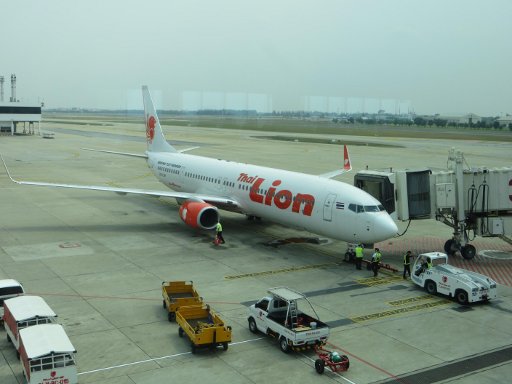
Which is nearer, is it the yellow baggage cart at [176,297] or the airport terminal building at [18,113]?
the yellow baggage cart at [176,297]

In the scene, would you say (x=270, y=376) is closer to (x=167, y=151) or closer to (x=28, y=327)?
(x=28, y=327)

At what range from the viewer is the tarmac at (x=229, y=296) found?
51.8 ft

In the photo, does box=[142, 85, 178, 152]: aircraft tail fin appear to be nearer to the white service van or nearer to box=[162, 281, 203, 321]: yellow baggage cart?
box=[162, 281, 203, 321]: yellow baggage cart

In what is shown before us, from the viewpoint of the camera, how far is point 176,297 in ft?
67.4

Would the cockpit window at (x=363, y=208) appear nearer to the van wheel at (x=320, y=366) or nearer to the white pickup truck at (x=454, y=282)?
the white pickup truck at (x=454, y=282)

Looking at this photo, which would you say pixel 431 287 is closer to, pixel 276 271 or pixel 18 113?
pixel 276 271

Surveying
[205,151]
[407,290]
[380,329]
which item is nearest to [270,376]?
[380,329]

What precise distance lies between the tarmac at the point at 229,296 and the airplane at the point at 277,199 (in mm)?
1474

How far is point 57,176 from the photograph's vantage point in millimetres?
59000

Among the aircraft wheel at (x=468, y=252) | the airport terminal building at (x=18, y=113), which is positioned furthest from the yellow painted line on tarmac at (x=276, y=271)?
the airport terminal building at (x=18, y=113)

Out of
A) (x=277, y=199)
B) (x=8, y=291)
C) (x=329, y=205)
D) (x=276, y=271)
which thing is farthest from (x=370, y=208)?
(x=8, y=291)

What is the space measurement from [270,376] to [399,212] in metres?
15.1

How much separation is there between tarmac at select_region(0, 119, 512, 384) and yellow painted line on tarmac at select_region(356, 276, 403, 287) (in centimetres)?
5

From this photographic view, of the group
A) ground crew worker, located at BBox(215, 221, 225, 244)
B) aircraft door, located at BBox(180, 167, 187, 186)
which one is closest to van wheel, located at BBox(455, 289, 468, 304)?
ground crew worker, located at BBox(215, 221, 225, 244)
